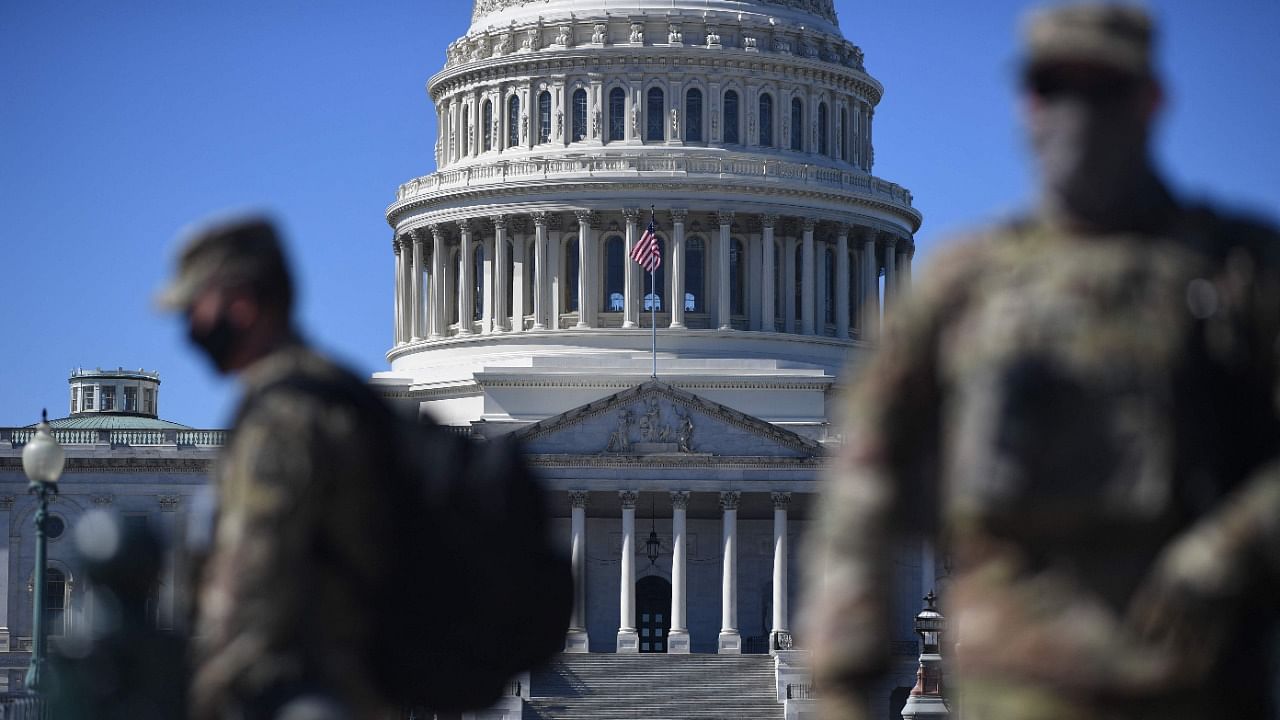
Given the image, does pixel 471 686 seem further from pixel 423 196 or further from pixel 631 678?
pixel 423 196

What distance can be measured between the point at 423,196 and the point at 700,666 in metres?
36.3

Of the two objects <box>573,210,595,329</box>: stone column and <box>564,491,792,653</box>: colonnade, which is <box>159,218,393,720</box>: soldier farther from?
<box>573,210,595,329</box>: stone column

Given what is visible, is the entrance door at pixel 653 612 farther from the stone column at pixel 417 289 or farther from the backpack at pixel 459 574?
the backpack at pixel 459 574

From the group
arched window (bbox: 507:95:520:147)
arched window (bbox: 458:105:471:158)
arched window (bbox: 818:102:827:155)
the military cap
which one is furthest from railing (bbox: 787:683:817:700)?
the military cap

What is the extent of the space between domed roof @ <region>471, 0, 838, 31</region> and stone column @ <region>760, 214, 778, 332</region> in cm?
1074

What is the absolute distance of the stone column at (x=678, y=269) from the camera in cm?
11762

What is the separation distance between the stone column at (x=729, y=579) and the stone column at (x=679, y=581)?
148 cm

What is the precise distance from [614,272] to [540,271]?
4025 mm

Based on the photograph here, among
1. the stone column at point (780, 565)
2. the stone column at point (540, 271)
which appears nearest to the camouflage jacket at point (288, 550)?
the stone column at point (780, 565)

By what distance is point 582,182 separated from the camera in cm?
11719

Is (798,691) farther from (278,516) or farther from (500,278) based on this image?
(278,516)

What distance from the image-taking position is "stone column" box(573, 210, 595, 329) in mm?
117750

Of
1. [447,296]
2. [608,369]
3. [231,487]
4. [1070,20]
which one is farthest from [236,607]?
[447,296]

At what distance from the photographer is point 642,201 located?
118 meters
